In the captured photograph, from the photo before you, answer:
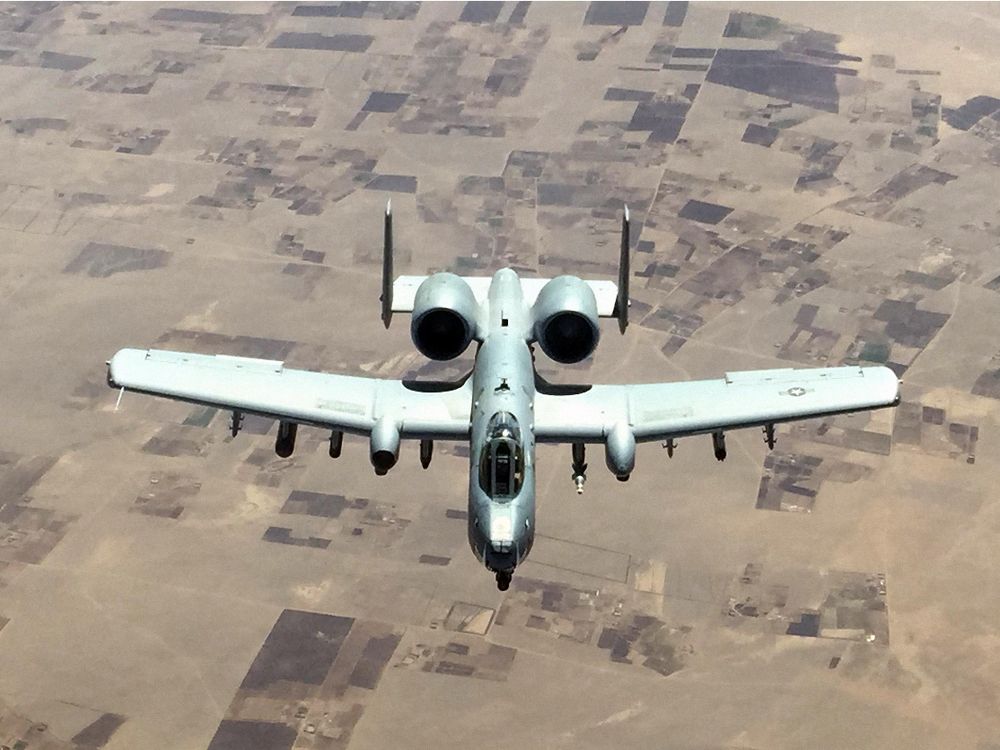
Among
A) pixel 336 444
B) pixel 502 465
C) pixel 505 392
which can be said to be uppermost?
pixel 502 465

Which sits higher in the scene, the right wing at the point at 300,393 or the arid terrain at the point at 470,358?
the right wing at the point at 300,393

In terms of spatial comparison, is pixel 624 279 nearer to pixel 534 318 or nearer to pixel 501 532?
pixel 534 318

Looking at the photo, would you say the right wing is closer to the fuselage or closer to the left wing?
the fuselage

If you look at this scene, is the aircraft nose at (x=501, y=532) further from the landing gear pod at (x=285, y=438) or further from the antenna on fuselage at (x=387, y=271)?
the antenna on fuselage at (x=387, y=271)

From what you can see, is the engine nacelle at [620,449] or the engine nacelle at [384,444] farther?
the engine nacelle at [620,449]

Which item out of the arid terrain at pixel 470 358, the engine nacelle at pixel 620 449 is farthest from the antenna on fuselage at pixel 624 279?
the arid terrain at pixel 470 358

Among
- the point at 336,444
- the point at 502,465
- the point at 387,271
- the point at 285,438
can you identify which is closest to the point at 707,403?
the point at 502,465

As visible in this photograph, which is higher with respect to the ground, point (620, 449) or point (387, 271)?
point (387, 271)
